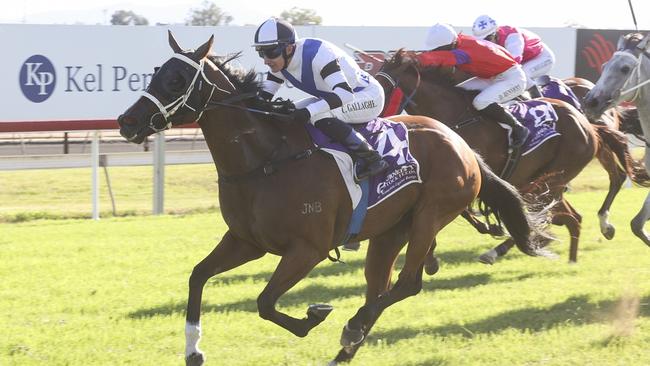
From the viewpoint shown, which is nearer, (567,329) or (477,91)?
(567,329)

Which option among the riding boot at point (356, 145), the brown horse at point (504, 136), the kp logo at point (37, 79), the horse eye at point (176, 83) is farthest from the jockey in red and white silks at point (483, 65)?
the kp logo at point (37, 79)

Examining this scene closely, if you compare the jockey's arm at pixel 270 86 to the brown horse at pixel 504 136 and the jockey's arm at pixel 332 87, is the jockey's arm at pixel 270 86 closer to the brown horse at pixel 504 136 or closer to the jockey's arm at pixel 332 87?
the jockey's arm at pixel 332 87

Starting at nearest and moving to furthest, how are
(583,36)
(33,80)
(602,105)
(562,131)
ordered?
(602,105), (562,131), (33,80), (583,36)

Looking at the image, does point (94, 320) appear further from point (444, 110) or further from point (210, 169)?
point (210, 169)

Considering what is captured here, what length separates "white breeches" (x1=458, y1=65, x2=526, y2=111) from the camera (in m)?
8.04

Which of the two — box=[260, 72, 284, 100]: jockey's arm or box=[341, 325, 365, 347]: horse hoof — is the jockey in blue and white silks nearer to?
box=[260, 72, 284, 100]: jockey's arm

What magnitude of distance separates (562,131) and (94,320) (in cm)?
444

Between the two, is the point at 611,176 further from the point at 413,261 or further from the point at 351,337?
the point at 351,337

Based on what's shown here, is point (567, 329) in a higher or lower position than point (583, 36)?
lower

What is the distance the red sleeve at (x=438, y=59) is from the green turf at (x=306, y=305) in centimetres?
181

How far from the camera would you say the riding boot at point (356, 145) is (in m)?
5.27

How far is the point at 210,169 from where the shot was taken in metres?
19.7

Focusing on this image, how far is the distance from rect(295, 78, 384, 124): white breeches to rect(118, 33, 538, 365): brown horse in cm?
29

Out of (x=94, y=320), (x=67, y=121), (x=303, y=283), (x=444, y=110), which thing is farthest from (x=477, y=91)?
(x=67, y=121)
